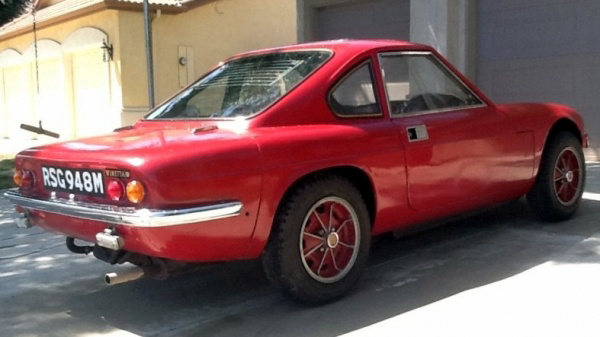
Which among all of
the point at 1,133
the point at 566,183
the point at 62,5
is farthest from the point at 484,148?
the point at 1,133

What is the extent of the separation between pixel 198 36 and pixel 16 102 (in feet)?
25.2

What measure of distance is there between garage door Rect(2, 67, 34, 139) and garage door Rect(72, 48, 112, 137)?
11.8 ft

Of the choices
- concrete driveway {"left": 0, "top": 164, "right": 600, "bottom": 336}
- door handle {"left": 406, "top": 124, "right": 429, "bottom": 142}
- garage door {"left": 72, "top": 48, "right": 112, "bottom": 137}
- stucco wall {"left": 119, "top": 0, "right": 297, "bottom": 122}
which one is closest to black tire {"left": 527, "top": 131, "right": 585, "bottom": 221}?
concrete driveway {"left": 0, "top": 164, "right": 600, "bottom": 336}

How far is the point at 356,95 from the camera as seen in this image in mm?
4621

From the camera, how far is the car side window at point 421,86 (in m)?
4.80

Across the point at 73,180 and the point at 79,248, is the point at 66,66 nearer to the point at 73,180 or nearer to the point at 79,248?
the point at 79,248

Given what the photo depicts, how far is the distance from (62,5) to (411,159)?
52.8 feet

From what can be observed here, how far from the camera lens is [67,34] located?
17.4 meters

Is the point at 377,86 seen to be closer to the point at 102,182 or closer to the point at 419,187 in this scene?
the point at 419,187

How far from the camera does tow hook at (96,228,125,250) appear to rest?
12.0 feet

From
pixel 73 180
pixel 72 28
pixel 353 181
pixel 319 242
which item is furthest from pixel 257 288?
pixel 72 28

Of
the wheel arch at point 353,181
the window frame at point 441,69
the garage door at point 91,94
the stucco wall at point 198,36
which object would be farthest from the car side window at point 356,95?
the garage door at point 91,94

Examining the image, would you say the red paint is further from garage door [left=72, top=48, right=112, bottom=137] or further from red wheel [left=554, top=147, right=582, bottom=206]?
garage door [left=72, top=48, right=112, bottom=137]

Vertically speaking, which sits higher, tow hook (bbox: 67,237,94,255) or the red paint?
the red paint
